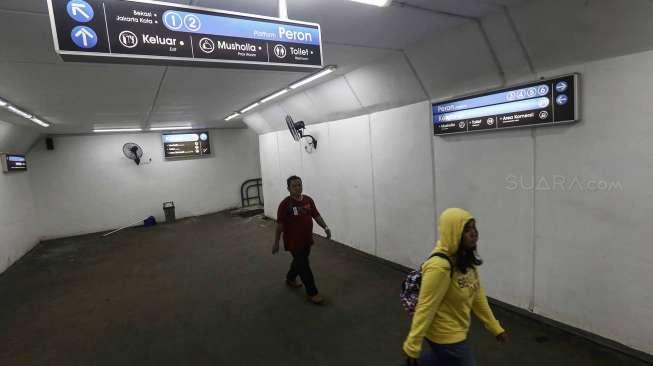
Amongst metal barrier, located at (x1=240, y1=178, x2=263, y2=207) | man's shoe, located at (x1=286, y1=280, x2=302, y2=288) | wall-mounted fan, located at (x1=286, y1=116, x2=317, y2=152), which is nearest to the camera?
man's shoe, located at (x1=286, y1=280, x2=302, y2=288)

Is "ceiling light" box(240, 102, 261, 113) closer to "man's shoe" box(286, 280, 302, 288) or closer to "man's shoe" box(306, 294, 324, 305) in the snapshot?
"man's shoe" box(286, 280, 302, 288)

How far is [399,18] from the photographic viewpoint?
8.95ft

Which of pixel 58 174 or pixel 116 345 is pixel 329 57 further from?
pixel 58 174

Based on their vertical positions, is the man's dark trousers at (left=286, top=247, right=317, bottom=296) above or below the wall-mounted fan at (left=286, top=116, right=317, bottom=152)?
below

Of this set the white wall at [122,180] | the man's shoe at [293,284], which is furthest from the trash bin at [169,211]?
the man's shoe at [293,284]

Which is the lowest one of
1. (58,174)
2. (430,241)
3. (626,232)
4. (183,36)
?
(430,241)

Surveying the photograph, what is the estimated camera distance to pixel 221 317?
12.2ft

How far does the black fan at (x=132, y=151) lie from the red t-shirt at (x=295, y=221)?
748 centimetres

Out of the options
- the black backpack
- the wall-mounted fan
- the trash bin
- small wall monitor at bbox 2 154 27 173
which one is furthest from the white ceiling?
the trash bin

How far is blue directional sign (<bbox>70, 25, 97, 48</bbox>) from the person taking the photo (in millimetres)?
1603

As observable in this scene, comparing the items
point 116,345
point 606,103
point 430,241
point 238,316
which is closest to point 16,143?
Answer: point 116,345

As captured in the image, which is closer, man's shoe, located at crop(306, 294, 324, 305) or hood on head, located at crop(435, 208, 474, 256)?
hood on head, located at crop(435, 208, 474, 256)

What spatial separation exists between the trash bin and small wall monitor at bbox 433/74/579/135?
8538 mm

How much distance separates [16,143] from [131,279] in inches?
185
